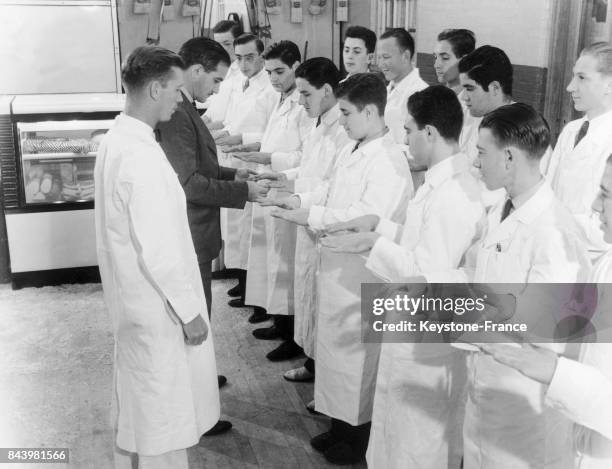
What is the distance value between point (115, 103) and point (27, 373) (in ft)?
6.59

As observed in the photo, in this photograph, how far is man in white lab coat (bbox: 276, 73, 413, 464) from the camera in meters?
2.84

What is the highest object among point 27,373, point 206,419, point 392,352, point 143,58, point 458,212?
point 143,58

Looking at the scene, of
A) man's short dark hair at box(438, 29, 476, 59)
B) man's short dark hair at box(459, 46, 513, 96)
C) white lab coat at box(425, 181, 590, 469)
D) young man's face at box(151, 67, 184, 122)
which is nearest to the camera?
white lab coat at box(425, 181, 590, 469)

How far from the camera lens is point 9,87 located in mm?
5887

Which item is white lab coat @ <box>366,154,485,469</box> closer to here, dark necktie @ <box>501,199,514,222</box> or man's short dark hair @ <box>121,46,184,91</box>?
dark necktie @ <box>501,199,514,222</box>

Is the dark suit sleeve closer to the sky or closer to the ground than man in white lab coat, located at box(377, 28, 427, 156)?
closer to the ground

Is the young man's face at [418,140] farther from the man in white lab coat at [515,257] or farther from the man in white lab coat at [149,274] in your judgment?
the man in white lab coat at [149,274]

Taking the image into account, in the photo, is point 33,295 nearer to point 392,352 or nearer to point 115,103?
point 115,103

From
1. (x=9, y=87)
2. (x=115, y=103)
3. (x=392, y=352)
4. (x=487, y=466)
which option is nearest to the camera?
(x=487, y=466)

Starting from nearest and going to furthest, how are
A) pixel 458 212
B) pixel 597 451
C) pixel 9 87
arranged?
1. pixel 597 451
2. pixel 458 212
3. pixel 9 87

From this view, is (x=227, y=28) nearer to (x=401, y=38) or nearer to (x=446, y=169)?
(x=401, y=38)

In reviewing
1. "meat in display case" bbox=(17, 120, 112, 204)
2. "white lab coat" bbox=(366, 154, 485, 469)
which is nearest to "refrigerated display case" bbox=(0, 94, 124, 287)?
"meat in display case" bbox=(17, 120, 112, 204)

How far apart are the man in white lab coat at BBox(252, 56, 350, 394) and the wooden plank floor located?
28cm

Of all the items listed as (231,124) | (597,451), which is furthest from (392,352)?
(231,124)
